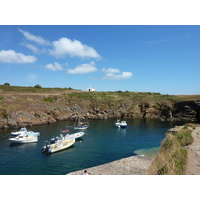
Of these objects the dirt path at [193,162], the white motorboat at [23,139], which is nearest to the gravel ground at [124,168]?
the dirt path at [193,162]

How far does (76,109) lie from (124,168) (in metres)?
68.4

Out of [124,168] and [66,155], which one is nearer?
[124,168]

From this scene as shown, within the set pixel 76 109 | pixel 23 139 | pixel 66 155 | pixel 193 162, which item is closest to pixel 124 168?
pixel 193 162

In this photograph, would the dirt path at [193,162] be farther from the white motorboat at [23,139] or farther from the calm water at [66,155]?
the white motorboat at [23,139]

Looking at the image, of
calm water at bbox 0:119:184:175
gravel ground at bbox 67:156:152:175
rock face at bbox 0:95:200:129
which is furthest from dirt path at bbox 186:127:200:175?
rock face at bbox 0:95:200:129

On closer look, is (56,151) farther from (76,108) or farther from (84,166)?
(76,108)

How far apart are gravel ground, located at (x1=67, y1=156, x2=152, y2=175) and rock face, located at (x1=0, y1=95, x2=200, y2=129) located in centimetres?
5363

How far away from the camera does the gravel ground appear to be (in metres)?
24.0

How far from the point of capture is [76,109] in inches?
3583

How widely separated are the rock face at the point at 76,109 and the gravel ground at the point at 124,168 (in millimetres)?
53631

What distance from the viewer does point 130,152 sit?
35625 millimetres

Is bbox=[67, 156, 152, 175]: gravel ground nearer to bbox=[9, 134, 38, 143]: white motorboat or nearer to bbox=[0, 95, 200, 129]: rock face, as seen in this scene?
bbox=[9, 134, 38, 143]: white motorboat

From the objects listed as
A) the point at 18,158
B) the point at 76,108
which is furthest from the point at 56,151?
the point at 76,108

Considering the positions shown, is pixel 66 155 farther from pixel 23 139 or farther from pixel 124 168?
pixel 23 139
